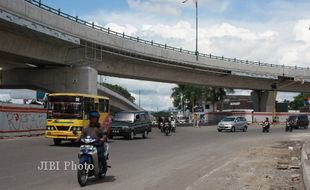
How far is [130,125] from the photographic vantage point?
103 ft

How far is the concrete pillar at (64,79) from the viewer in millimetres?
41031

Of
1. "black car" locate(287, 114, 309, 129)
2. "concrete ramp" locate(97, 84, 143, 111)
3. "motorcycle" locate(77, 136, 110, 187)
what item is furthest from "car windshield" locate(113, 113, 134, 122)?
"concrete ramp" locate(97, 84, 143, 111)

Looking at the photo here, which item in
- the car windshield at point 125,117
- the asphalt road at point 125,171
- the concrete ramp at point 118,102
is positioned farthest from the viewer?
the concrete ramp at point 118,102

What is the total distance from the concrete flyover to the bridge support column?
1261 cm

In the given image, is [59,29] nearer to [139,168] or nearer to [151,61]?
[151,61]

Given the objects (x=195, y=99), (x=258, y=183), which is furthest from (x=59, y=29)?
(x=195, y=99)

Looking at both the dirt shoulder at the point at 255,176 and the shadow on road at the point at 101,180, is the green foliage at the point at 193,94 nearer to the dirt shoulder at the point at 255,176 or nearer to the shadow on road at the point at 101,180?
the dirt shoulder at the point at 255,176

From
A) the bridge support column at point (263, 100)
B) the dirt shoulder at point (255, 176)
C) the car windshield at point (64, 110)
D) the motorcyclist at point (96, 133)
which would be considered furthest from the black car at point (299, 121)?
the motorcyclist at point (96, 133)

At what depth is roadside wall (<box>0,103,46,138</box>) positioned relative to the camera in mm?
30439

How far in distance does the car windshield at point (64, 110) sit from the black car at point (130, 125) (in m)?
7.98

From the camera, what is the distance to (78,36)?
38.3 m

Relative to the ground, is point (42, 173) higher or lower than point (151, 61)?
lower

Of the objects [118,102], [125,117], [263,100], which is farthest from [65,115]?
[263,100]

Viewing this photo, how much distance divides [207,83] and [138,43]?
1861 cm
